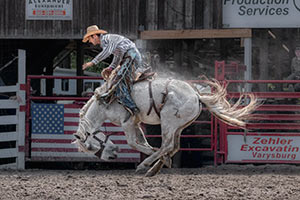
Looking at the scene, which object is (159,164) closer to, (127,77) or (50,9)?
(127,77)

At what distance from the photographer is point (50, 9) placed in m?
15.4

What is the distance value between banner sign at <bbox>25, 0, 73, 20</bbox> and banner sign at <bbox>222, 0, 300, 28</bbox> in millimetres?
3779

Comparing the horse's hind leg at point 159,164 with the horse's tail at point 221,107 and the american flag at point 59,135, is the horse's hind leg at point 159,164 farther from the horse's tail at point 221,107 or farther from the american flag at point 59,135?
the american flag at point 59,135

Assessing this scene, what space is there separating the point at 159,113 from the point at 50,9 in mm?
7937

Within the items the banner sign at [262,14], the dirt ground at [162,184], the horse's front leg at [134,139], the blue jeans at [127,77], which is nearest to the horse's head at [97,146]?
the horse's front leg at [134,139]

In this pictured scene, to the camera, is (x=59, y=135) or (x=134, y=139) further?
(x=59, y=135)

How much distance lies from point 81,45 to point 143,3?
10.9ft

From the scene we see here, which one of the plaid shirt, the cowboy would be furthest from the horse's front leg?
the plaid shirt

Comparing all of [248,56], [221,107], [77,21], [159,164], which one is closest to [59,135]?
[159,164]

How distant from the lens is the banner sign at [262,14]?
1462 cm

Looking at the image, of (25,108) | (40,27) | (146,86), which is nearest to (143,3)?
(40,27)

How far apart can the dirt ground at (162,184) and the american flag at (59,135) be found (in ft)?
1.63

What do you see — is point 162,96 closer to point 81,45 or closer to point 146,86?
point 146,86

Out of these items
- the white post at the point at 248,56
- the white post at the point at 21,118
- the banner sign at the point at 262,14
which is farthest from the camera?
the banner sign at the point at 262,14
